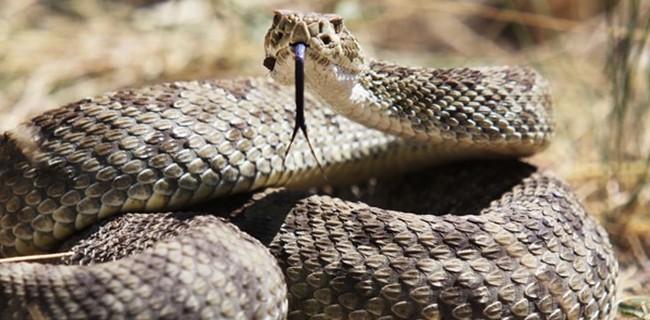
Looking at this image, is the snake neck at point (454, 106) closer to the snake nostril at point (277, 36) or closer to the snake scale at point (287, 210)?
the snake scale at point (287, 210)

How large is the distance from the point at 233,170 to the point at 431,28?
6995 millimetres

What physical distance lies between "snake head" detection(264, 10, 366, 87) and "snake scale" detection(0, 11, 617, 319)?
11 mm

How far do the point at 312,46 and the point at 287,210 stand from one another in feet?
3.22

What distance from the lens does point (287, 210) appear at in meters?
5.29

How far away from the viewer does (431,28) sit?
11938 mm

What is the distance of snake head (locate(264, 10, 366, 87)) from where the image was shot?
4.81 metres

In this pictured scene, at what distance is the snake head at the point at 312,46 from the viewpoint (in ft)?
15.8

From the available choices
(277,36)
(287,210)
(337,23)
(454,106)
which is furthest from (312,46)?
(454,106)

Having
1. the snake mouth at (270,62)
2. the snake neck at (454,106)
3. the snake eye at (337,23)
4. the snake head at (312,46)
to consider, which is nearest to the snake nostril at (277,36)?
the snake head at (312,46)

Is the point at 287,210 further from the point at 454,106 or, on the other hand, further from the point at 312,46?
the point at 454,106

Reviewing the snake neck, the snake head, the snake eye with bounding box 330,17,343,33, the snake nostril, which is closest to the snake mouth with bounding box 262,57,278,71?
the snake head

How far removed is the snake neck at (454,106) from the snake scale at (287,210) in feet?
0.04

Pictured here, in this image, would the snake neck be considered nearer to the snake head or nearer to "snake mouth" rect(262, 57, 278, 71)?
the snake head

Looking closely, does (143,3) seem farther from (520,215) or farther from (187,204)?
(520,215)
